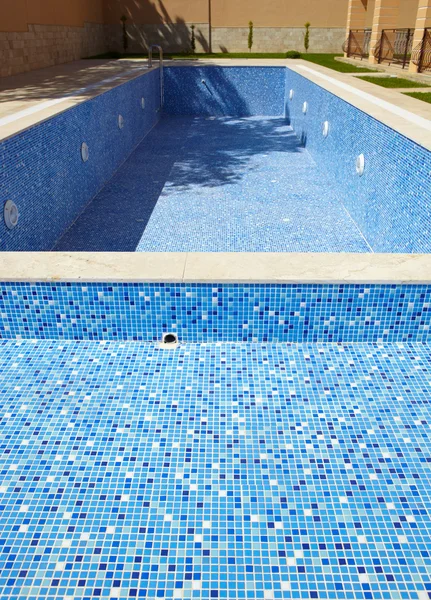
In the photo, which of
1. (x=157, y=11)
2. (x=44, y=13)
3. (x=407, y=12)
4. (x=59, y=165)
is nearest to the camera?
(x=59, y=165)

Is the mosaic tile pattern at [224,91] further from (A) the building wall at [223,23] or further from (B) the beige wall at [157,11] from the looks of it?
(B) the beige wall at [157,11]

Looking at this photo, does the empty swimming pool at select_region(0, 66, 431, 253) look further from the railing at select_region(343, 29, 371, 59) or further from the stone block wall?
the railing at select_region(343, 29, 371, 59)

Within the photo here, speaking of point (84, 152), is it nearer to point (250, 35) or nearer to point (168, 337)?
point (168, 337)

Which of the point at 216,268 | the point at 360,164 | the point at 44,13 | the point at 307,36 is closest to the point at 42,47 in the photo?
the point at 44,13

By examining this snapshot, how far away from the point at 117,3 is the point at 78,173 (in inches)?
924

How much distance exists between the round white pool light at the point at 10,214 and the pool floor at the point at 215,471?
6.88ft

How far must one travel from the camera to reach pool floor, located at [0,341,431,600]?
7.57ft

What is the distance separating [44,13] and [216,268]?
16258mm

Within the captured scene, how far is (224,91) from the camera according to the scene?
16500mm

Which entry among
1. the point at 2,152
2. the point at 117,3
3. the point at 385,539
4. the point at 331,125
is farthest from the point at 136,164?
the point at 117,3

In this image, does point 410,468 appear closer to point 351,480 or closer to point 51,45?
point 351,480

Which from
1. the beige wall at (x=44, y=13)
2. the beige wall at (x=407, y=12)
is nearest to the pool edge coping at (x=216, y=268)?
the beige wall at (x=44, y=13)

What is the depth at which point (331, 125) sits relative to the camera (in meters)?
9.34

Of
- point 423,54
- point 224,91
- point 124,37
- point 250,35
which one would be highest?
point 250,35
